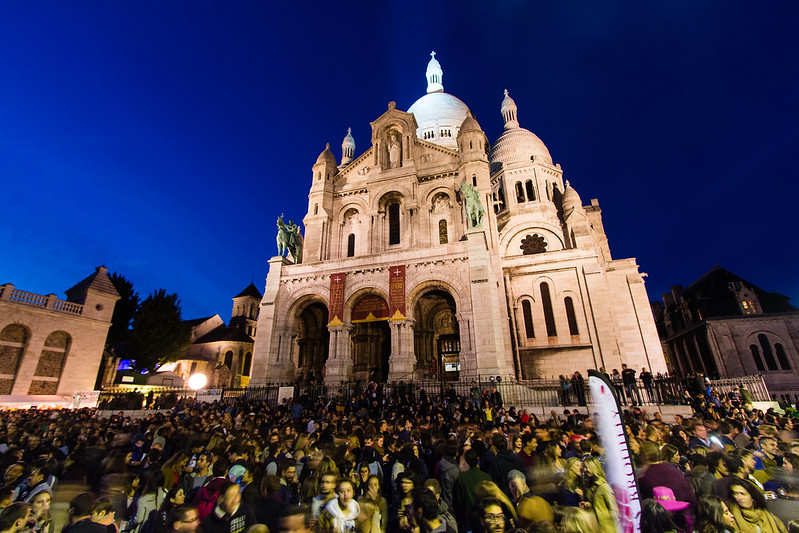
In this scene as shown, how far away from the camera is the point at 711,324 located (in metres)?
31.6

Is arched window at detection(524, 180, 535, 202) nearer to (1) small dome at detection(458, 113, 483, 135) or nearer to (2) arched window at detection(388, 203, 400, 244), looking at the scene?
(1) small dome at detection(458, 113, 483, 135)

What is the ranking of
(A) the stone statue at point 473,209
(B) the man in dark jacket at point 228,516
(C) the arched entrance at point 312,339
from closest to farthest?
(B) the man in dark jacket at point 228,516, (A) the stone statue at point 473,209, (C) the arched entrance at point 312,339

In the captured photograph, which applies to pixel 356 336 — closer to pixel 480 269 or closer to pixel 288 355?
pixel 288 355

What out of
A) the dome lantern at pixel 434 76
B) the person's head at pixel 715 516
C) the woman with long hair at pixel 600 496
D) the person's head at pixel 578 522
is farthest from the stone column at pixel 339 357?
the dome lantern at pixel 434 76

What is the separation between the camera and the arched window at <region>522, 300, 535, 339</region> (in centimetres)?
2594

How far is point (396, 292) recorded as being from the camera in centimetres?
2114

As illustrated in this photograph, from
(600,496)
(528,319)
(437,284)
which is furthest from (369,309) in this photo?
(600,496)

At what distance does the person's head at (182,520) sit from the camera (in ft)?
10.9

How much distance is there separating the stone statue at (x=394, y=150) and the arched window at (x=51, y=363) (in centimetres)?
2489

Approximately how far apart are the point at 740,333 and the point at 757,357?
6.63 ft

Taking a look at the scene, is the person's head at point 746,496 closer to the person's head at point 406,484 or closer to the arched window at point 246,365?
the person's head at point 406,484

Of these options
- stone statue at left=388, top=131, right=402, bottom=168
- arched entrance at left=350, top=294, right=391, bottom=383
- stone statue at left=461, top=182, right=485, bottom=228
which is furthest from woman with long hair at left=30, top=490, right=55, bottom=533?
stone statue at left=388, top=131, right=402, bottom=168

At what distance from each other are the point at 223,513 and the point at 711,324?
130 ft

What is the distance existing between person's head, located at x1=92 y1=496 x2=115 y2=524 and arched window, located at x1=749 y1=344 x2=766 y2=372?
40.5 metres
